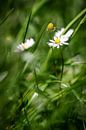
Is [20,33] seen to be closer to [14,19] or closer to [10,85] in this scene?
[14,19]

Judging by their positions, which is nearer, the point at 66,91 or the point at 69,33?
the point at 66,91

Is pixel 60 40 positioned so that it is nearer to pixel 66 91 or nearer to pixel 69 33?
pixel 69 33

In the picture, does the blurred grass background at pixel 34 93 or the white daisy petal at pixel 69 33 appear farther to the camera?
the white daisy petal at pixel 69 33

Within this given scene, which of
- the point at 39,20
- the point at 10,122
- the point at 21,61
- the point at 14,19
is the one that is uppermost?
the point at 39,20

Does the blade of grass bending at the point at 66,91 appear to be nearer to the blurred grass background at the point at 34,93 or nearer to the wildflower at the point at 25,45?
the blurred grass background at the point at 34,93

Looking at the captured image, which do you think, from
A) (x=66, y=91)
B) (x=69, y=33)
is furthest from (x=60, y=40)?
(x=66, y=91)

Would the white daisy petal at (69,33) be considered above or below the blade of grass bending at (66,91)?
above

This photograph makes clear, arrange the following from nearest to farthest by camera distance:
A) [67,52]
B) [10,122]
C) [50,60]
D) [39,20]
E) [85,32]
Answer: [10,122] < [50,60] < [67,52] < [85,32] < [39,20]

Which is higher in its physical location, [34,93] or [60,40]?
[60,40]

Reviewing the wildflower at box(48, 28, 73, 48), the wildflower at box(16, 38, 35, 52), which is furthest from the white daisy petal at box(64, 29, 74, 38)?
the wildflower at box(16, 38, 35, 52)

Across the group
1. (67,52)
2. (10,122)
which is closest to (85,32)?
(67,52)

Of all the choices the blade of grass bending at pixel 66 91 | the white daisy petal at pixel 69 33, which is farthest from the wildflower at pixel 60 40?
the blade of grass bending at pixel 66 91
